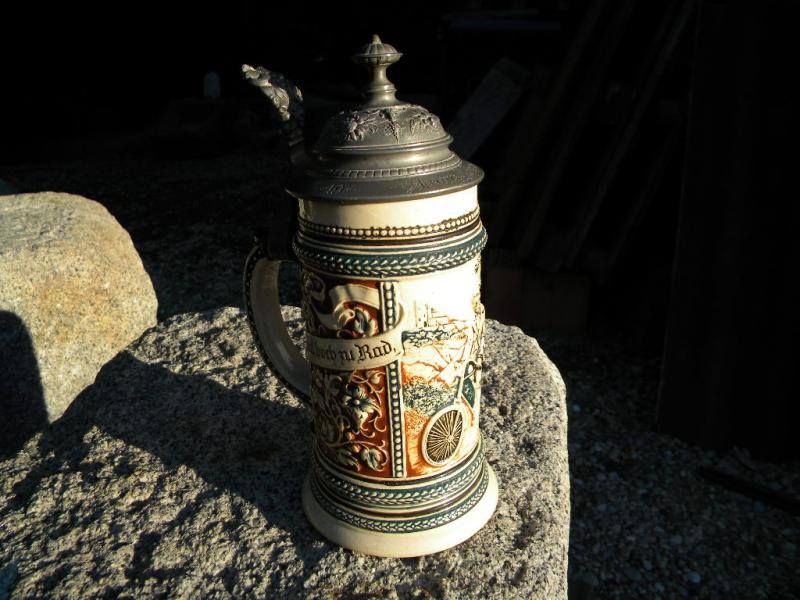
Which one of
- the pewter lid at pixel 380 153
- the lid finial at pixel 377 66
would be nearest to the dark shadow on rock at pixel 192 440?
the pewter lid at pixel 380 153

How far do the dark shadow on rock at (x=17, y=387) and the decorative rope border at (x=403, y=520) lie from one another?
1171 mm

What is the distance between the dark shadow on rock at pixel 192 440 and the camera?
1475mm

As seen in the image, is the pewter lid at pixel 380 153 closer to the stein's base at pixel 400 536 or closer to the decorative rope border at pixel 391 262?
the decorative rope border at pixel 391 262

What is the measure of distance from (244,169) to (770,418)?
15.8ft

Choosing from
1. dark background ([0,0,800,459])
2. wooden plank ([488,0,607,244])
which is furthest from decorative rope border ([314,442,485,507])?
wooden plank ([488,0,607,244])

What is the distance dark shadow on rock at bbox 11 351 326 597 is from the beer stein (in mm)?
148

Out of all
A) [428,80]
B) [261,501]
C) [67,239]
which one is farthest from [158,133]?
[261,501]

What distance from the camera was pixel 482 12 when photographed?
5.73 m

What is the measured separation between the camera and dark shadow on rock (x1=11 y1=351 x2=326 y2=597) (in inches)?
58.1

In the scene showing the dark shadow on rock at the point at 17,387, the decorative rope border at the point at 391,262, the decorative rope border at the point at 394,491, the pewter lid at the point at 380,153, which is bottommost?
the dark shadow on rock at the point at 17,387

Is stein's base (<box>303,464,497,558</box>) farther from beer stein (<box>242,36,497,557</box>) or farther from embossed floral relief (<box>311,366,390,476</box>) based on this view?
embossed floral relief (<box>311,366,390,476</box>)

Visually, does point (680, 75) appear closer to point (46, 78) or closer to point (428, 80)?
point (428, 80)

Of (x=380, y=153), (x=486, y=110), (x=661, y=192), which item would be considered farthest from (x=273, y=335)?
(x=486, y=110)

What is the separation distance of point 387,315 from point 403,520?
401 millimetres
